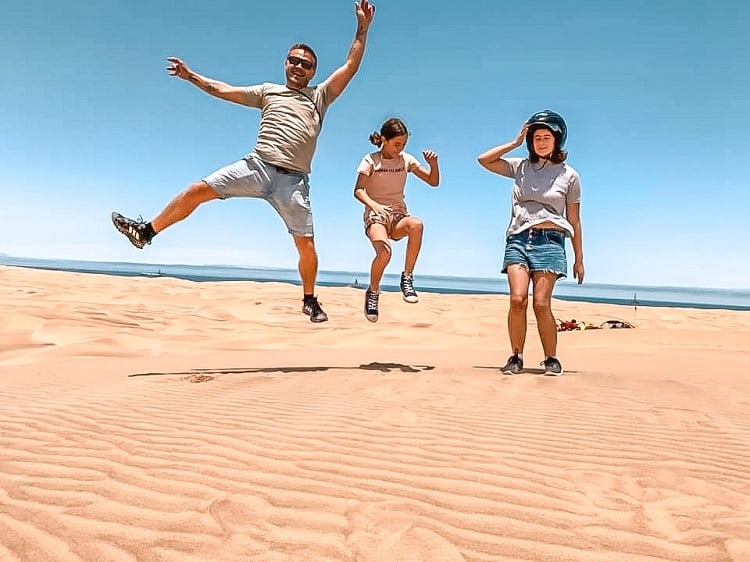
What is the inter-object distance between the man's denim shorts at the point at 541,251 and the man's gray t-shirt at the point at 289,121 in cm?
205

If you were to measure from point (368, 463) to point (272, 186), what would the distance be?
330 cm

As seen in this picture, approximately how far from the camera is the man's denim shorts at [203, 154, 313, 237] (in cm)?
499

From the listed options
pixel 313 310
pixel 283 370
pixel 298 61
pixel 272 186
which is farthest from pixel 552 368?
pixel 298 61

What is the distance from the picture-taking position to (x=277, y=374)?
16.7ft

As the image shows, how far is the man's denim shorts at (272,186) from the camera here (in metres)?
4.99

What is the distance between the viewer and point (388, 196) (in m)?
5.84

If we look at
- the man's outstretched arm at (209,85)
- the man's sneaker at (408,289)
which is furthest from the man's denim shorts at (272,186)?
the man's sneaker at (408,289)

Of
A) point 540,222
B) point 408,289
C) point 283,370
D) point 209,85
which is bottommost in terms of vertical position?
point 283,370

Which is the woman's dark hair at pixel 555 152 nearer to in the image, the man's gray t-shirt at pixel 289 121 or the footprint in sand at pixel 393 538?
the man's gray t-shirt at pixel 289 121

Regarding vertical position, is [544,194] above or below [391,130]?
below

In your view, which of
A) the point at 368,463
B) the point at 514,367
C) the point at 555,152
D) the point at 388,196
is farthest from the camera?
the point at 388,196

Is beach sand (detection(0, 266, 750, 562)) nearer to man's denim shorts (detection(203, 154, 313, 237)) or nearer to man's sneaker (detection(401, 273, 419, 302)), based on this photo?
man's sneaker (detection(401, 273, 419, 302))

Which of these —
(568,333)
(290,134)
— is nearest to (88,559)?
(290,134)

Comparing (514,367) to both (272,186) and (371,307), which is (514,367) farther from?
(272,186)
